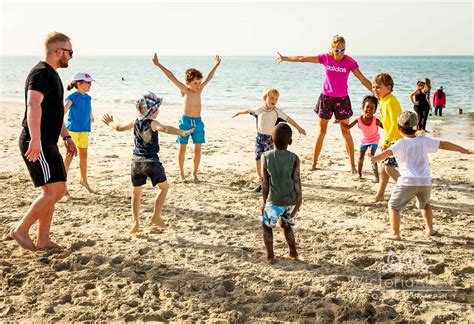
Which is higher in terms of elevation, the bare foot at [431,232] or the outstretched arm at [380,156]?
the outstretched arm at [380,156]

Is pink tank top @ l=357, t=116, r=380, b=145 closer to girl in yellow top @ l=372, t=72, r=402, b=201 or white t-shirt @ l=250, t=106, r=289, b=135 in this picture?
girl in yellow top @ l=372, t=72, r=402, b=201

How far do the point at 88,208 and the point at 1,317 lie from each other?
289cm

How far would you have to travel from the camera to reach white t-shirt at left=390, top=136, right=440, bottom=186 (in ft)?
16.7

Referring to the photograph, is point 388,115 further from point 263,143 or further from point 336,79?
point 263,143

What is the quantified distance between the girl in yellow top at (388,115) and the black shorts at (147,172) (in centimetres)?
306

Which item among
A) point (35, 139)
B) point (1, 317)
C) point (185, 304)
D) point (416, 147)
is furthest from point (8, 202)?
point (416, 147)

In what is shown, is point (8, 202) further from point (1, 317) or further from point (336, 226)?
point (336, 226)

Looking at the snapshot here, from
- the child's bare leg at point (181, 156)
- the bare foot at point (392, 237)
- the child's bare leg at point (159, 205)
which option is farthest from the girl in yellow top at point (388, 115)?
the child's bare leg at point (181, 156)

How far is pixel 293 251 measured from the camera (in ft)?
15.9

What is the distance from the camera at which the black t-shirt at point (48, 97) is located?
4492 mm

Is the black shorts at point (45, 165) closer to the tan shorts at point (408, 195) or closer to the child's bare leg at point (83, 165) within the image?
the child's bare leg at point (83, 165)

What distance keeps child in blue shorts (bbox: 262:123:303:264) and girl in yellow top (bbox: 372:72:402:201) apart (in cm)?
234

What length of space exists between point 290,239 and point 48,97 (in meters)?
2.74

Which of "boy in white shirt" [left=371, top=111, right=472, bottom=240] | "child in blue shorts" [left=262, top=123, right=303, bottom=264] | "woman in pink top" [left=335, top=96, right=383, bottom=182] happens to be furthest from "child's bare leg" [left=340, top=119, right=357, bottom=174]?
"child in blue shorts" [left=262, top=123, right=303, bottom=264]
